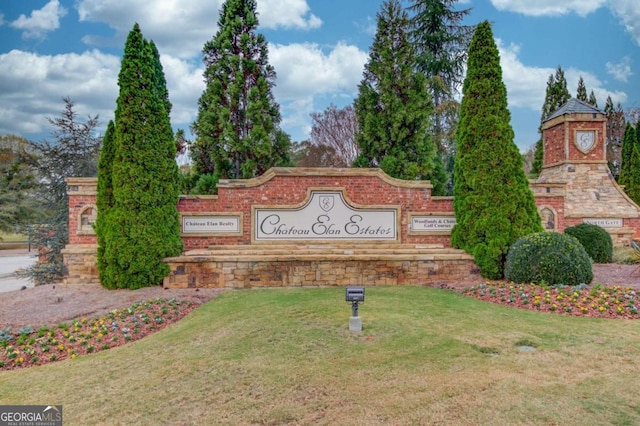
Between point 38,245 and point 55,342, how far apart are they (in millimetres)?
8468

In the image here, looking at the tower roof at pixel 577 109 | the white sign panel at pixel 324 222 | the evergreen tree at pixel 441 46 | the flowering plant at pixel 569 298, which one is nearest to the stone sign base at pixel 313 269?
the white sign panel at pixel 324 222

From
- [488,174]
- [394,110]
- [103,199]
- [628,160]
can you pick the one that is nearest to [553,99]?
[628,160]

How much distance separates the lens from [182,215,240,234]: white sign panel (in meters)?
9.16

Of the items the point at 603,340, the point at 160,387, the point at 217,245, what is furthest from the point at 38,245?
the point at 603,340

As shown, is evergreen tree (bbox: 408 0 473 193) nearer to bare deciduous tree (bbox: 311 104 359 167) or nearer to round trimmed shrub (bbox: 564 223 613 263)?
bare deciduous tree (bbox: 311 104 359 167)

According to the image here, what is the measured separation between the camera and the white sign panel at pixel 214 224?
9.16m

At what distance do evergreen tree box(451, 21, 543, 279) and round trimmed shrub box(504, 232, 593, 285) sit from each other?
2.36 ft

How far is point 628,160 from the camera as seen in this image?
2095 cm

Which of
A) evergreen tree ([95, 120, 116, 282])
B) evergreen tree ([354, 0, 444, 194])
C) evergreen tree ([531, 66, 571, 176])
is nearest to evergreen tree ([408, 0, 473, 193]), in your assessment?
evergreen tree ([531, 66, 571, 176])

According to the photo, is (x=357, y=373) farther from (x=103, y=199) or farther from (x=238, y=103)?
(x=238, y=103)

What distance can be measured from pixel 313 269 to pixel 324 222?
1503 mm

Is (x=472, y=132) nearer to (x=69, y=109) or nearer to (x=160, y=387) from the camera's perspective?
(x=160, y=387)

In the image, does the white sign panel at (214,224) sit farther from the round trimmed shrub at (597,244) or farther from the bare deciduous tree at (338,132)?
the bare deciduous tree at (338,132)

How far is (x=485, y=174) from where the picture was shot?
8.64 meters
